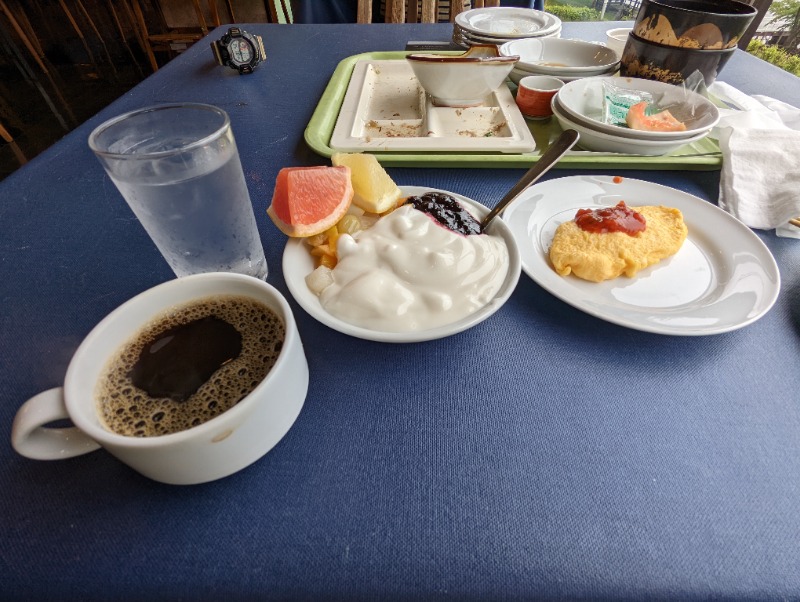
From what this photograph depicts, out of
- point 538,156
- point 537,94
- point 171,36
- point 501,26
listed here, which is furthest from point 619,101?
point 171,36

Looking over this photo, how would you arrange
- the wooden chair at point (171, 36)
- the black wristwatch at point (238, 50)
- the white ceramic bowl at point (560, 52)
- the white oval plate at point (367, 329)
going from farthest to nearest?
1. the wooden chair at point (171, 36)
2. the black wristwatch at point (238, 50)
3. the white ceramic bowl at point (560, 52)
4. the white oval plate at point (367, 329)

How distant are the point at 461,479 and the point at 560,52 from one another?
1.69 metres

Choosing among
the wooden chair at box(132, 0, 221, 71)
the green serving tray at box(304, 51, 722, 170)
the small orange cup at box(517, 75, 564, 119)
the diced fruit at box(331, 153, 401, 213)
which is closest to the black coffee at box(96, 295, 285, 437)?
the diced fruit at box(331, 153, 401, 213)

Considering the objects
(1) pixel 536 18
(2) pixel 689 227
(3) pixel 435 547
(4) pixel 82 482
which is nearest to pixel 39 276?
(4) pixel 82 482

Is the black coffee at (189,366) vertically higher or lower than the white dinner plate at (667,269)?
higher

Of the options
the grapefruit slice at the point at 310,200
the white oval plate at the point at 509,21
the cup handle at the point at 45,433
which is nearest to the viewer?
the cup handle at the point at 45,433

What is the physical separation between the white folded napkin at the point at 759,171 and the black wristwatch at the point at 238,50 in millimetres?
1613

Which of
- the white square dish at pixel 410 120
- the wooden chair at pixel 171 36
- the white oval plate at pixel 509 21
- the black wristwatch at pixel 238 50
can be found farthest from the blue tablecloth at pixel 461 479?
the wooden chair at pixel 171 36

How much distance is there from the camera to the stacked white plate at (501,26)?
5.41 ft

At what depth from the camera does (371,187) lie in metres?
0.81

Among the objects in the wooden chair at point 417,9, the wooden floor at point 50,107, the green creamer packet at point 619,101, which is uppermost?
the green creamer packet at point 619,101

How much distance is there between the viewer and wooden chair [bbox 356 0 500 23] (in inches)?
108

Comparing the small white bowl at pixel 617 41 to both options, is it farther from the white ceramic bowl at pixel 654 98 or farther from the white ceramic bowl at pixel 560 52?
the white ceramic bowl at pixel 654 98

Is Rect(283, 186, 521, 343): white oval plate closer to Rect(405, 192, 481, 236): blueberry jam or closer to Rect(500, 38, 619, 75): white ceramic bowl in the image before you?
Rect(405, 192, 481, 236): blueberry jam
